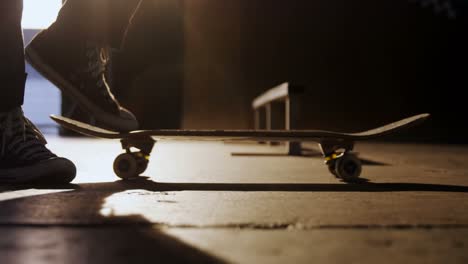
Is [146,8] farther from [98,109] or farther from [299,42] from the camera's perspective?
[98,109]

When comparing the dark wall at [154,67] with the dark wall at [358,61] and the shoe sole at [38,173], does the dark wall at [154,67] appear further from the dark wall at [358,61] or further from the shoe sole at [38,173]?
the shoe sole at [38,173]

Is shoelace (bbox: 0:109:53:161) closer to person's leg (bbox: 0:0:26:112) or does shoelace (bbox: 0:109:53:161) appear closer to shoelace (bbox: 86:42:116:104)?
person's leg (bbox: 0:0:26:112)

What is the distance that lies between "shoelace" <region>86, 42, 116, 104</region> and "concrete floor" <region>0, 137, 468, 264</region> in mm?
276

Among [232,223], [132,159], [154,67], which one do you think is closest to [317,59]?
[154,67]

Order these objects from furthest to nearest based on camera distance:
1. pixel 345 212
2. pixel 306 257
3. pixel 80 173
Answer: pixel 80 173
pixel 345 212
pixel 306 257

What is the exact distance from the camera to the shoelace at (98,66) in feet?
4.60

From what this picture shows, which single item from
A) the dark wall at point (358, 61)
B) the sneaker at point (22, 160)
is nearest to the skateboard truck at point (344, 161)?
the sneaker at point (22, 160)

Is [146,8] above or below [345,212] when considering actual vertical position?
above

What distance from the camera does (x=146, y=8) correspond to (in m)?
6.01

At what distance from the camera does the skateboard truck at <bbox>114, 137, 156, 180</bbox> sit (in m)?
1.46

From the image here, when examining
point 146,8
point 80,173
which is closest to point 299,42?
point 146,8

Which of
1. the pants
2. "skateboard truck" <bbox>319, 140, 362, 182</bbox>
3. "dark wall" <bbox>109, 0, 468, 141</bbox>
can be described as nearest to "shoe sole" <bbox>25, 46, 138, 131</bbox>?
the pants

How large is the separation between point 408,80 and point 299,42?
1.40 meters

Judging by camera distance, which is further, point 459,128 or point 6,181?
point 459,128
